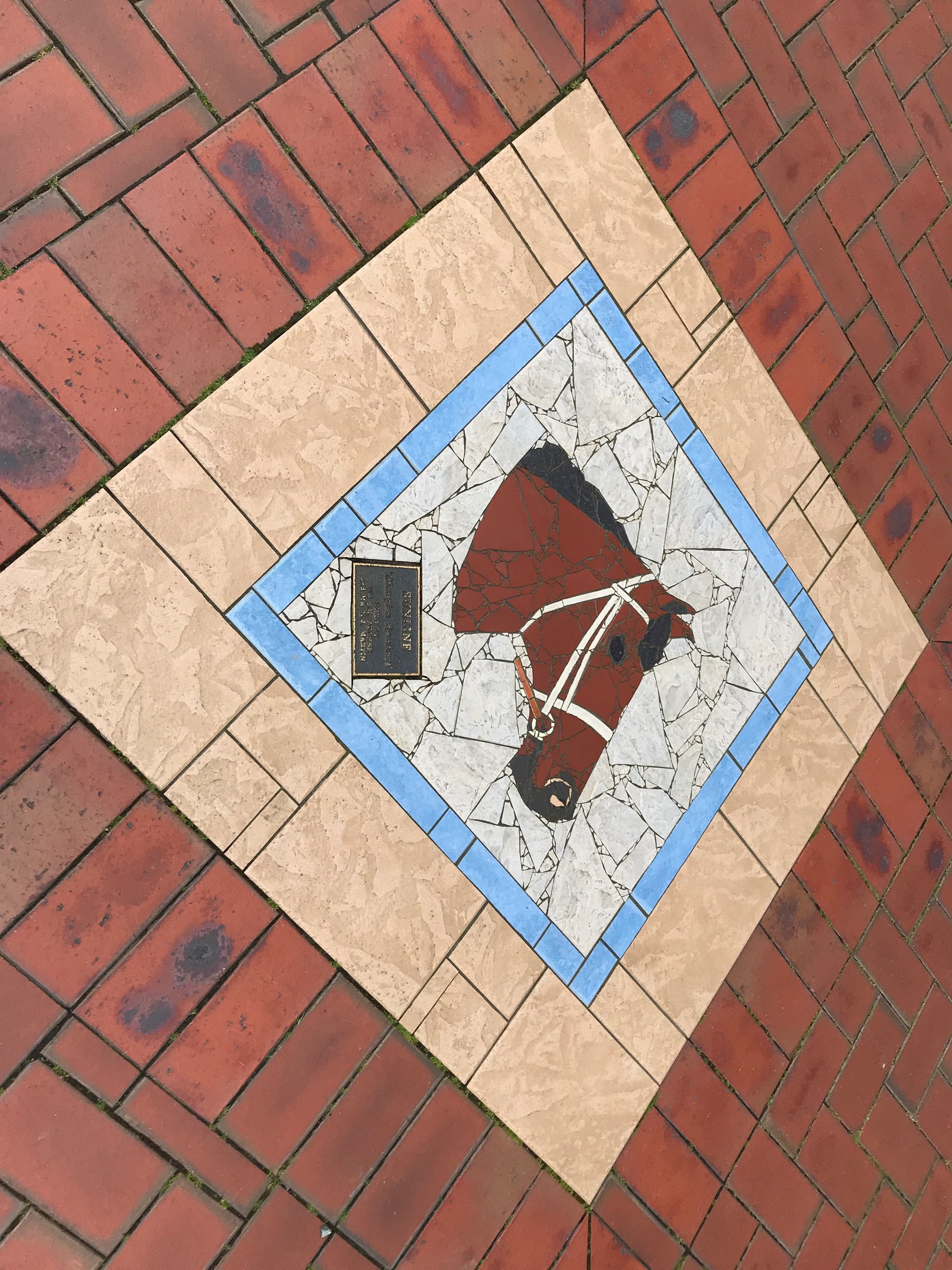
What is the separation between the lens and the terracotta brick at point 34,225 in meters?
1.51

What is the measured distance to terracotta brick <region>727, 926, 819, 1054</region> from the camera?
2.11 m

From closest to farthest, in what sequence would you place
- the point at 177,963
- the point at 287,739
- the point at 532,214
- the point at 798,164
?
the point at 177,963, the point at 287,739, the point at 532,214, the point at 798,164

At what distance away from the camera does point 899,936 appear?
2330 millimetres

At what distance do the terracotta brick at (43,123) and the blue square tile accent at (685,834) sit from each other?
Answer: 194 cm

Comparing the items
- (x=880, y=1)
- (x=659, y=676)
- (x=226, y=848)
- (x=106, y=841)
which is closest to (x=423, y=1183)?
(x=226, y=848)

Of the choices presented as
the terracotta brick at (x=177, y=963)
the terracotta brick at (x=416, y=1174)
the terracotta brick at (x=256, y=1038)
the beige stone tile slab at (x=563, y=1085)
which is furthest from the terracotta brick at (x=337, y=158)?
the terracotta brick at (x=416, y=1174)

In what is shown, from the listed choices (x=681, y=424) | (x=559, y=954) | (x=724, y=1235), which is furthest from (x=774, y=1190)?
(x=681, y=424)

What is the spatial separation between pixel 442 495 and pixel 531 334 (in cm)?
45

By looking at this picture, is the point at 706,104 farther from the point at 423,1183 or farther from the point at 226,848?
the point at 423,1183

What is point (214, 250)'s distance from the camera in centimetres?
164

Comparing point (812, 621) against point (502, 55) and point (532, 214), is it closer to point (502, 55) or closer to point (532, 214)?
point (532, 214)

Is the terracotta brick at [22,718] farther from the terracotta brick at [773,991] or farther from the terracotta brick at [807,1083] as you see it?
the terracotta brick at [807,1083]

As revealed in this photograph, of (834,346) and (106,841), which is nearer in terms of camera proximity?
(106,841)

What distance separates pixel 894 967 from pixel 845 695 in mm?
785
